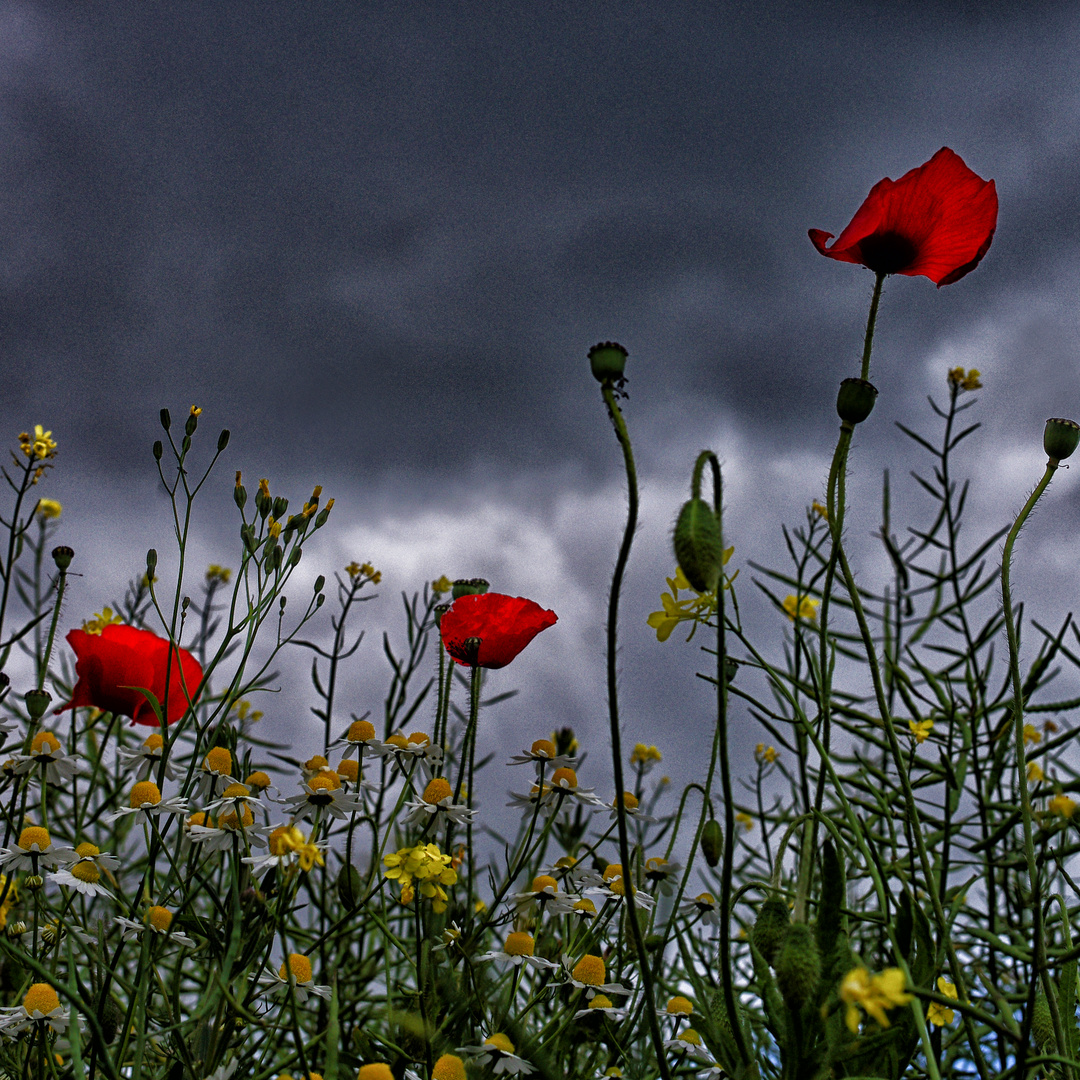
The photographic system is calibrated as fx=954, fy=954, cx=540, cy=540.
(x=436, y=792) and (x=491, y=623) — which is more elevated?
(x=491, y=623)

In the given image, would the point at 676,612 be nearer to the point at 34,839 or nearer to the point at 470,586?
the point at 470,586

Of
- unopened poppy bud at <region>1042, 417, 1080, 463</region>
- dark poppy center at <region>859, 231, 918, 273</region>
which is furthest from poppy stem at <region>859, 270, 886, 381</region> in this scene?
unopened poppy bud at <region>1042, 417, 1080, 463</region>

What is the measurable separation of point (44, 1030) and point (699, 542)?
82cm

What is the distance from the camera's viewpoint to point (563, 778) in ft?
4.42

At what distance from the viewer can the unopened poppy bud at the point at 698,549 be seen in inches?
30.4

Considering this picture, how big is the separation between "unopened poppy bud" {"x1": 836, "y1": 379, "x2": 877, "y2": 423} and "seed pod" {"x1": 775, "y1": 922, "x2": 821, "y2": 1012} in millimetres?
493

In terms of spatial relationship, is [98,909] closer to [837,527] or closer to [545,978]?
[545,978]

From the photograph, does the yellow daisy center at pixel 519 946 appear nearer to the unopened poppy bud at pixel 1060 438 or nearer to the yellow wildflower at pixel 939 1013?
the yellow wildflower at pixel 939 1013

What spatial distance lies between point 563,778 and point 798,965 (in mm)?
646

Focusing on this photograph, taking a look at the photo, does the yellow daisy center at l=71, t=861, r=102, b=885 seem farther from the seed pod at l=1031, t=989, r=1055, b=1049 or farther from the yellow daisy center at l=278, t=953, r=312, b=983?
the seed pod at l=1031, t=989, r=1055, b=1049

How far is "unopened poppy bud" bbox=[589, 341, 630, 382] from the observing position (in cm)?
81

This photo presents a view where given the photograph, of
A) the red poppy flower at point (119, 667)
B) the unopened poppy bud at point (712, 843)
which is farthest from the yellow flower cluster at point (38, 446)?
the unopened poppy bud at point (712, 843)

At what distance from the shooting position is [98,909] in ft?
5.39

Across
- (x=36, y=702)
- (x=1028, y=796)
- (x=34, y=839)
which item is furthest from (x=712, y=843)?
(x=36, y=702)
